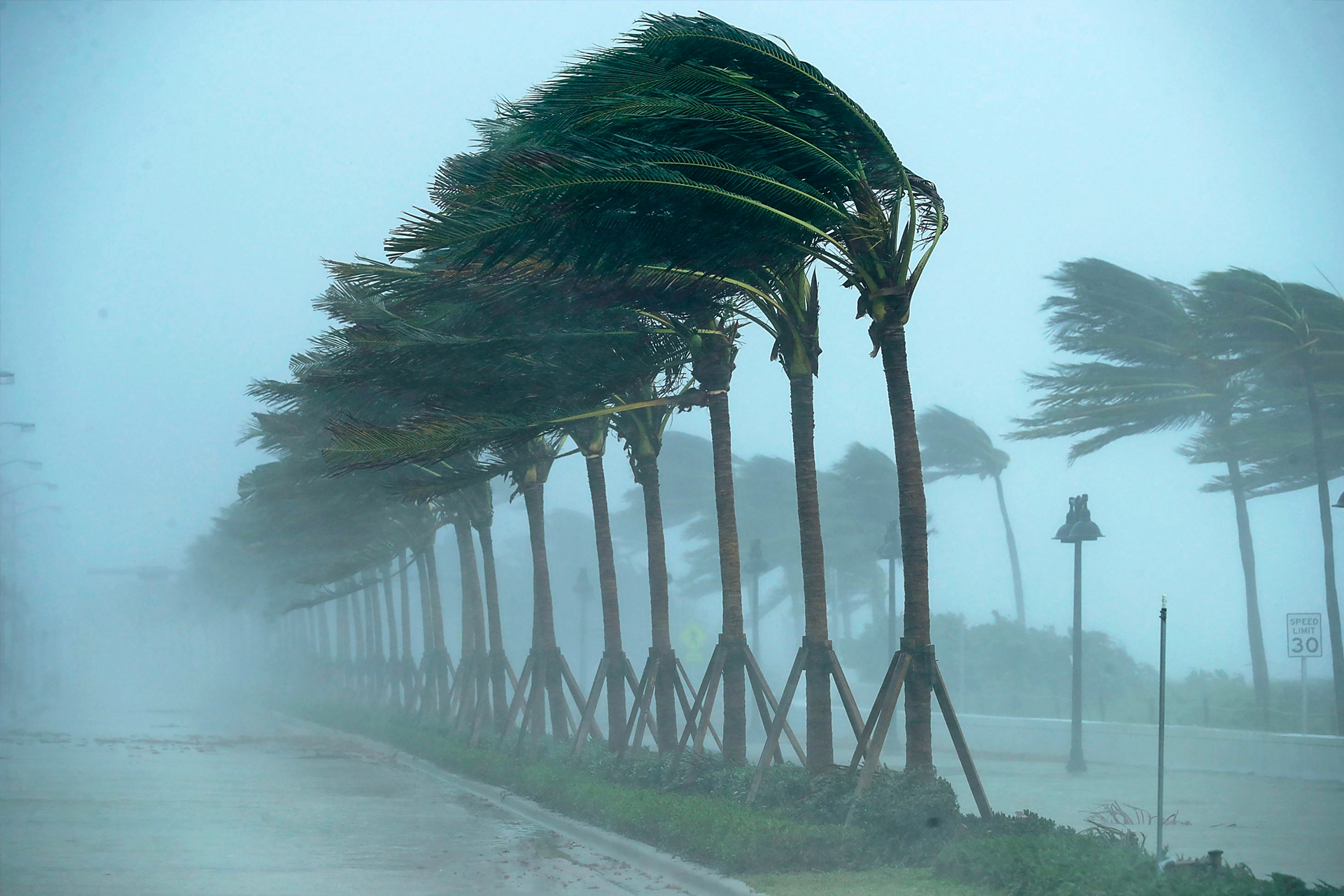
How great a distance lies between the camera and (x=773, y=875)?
441 inches

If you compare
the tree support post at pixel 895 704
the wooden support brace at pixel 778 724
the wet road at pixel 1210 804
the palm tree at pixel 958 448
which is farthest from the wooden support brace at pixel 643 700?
the palm tree at pixel 958 448

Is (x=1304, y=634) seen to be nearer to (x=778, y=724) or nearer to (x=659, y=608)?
(x=659, y=608)

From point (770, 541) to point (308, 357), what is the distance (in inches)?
1917

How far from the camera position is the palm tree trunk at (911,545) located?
40.5ft

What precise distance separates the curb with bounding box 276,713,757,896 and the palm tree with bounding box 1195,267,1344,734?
1864cm

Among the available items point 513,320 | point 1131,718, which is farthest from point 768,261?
point 1131,718

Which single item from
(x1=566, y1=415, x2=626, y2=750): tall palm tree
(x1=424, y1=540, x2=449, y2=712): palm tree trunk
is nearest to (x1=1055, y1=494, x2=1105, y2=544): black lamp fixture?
(x1=566, y1=415, x2=626, y2=750): tall palm tree

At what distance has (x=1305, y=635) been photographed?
22.5 metres

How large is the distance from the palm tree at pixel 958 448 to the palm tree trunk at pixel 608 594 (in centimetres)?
3917

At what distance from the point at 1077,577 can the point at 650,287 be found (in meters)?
17.7

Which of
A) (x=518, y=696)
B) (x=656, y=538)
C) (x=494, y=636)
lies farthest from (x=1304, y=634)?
(x=494, y=636)

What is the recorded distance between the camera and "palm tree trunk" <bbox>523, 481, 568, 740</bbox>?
2366 centimetres

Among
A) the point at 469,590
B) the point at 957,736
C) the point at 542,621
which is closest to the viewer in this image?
the point at 957,736

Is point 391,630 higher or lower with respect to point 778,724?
higher
